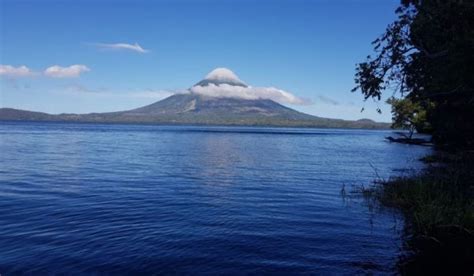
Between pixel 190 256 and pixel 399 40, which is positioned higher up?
pixel 399 40

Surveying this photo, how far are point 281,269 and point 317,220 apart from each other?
6.75m

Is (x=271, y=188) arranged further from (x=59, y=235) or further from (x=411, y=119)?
(x=411, y=119)

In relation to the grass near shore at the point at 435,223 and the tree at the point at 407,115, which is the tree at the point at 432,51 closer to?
the grass near shore at the point at 435,223

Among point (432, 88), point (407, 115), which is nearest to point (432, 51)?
point (432, 88)

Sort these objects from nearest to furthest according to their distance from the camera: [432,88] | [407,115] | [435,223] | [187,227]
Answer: [435,223] < [187,227] < [432,88] < [407,115]

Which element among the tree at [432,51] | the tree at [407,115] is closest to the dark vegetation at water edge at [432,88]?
the tree at [432,51]

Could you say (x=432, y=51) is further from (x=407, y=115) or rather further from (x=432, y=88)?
(x=407, y=115)

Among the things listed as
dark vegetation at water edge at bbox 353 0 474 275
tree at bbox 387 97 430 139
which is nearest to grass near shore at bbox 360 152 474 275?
dark vegetation at water edge at bbox 353 0 474 275

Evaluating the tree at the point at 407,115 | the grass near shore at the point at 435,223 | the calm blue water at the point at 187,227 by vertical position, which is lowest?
the calm blue water at the point at 187,227

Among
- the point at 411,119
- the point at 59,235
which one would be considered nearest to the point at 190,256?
the point at 59,235

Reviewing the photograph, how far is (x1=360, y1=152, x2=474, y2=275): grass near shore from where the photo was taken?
519 inches

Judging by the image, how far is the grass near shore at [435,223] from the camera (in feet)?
43.3

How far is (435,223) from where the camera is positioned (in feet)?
54.6

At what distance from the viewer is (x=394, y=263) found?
13.3 metres
